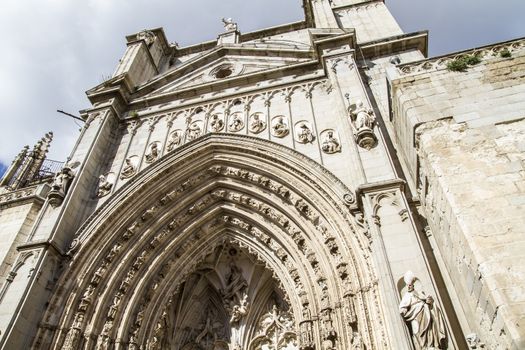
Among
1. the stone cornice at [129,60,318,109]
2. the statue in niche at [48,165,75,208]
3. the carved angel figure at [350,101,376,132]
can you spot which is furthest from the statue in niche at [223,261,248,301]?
the stone cornice at [129,60,318,109]

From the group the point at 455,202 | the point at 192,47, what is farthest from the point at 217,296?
the point at 192,47

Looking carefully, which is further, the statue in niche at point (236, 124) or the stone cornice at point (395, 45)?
the stone cornice at point (395, 45)

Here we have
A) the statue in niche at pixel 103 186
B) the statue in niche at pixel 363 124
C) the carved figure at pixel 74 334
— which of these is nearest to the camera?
the carved figure at pixel 74 334

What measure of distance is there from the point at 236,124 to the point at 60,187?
4424 millimetres

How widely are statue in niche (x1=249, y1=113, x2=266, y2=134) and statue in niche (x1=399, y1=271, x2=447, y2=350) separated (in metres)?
5.67

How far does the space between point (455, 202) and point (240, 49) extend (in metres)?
9.84

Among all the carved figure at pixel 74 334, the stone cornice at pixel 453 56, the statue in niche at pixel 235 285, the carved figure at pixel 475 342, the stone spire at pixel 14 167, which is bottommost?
the carved figure at pixel 475 342

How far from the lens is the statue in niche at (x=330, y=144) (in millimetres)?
8570

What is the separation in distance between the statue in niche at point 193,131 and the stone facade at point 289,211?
0.11 metres

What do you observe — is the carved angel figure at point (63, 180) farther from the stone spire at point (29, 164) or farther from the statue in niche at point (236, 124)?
the stone spire at point (29, 164)

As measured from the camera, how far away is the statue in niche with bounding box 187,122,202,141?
1046cm

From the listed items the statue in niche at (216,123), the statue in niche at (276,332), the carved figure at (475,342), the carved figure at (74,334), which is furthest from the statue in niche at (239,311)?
the carved figure at (475,342)

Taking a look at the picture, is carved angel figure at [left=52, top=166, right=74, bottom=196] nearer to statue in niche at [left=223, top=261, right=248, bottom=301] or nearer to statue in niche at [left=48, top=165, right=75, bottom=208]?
statue in niche at [left=48, top=165, right=75, bottom=208]

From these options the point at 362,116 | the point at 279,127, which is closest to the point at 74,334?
the point at 279,127
